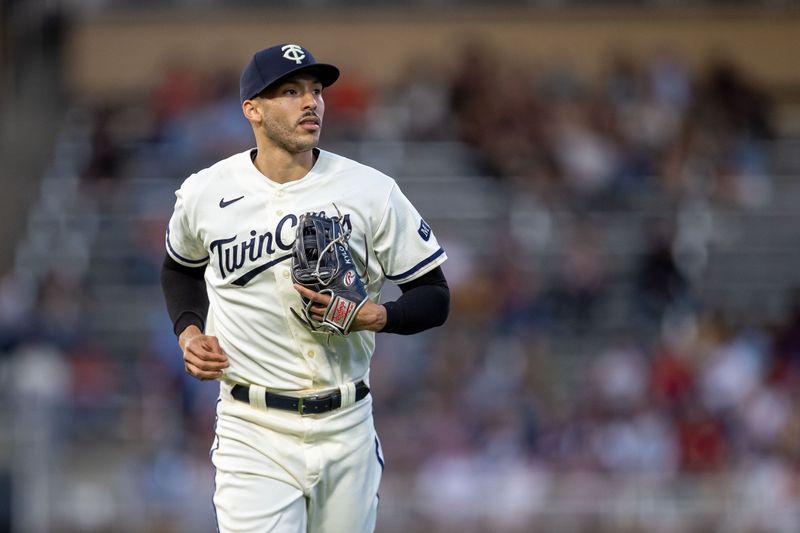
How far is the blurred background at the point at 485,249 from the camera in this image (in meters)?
12.1

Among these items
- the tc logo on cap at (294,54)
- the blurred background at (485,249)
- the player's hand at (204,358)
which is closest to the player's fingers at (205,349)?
the player's hand at (204,358)

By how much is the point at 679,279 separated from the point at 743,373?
1.49 metres

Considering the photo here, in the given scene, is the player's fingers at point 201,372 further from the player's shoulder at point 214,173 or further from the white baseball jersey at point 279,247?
the player's shoulder at point 214,173

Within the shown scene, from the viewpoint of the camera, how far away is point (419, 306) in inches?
219

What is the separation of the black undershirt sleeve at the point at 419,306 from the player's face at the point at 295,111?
2.21ft

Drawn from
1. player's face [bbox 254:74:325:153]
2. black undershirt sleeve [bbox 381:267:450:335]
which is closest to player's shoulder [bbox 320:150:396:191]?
player's face [bbox 254:74:325:153]

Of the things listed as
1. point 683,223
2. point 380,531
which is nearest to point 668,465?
point 380,531

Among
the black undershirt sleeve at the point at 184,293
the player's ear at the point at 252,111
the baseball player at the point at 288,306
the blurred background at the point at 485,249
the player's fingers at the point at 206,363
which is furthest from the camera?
the blurred background at the point at 485,249

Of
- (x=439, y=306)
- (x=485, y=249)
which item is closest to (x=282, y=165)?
(x=439, y=306)

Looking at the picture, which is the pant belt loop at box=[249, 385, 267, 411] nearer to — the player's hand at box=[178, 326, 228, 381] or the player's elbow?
A: the player's hand at box=[178, 326, 228, 381]

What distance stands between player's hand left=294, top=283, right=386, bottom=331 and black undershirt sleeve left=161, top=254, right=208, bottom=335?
0.64 meters

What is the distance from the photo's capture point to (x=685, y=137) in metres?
15.7

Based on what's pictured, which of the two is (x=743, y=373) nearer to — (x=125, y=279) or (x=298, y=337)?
(x=125, y=279)

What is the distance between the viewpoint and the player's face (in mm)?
5570
